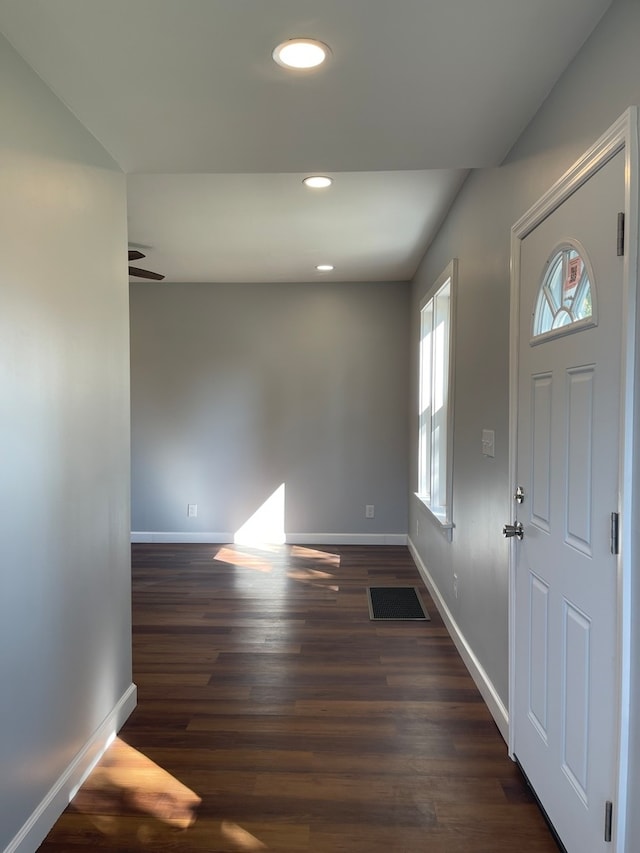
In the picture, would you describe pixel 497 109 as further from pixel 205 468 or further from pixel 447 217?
pixel 205 468

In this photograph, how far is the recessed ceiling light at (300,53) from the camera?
5.41 ft

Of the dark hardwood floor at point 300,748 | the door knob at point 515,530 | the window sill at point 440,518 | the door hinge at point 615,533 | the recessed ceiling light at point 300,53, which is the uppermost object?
the recessed ceiling light at point 300,53

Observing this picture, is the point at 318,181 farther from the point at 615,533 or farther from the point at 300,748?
the point at 300,748

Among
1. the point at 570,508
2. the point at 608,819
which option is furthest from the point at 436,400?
the point at 608,819

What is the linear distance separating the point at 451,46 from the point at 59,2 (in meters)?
1.07

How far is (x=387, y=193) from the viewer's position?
3281mm

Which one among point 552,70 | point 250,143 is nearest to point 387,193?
point 250,143

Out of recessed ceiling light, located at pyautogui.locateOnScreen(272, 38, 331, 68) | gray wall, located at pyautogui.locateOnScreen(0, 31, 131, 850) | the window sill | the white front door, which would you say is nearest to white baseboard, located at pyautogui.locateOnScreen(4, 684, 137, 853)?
gray wall, located at pyautogui.locateOnScreen(0, 31, 131, 850)

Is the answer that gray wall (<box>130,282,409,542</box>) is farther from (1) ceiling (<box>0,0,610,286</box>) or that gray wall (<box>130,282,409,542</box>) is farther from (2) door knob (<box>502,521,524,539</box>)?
(2) door knob (<box>502,521,524,539</box>)

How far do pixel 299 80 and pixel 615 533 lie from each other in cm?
163

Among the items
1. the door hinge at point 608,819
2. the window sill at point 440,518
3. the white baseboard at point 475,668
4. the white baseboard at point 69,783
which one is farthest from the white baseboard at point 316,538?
the door hinge at point 608,819

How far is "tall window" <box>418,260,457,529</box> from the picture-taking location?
3.72 m

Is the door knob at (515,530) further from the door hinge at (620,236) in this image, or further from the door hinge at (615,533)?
the door hinge at (620,236)

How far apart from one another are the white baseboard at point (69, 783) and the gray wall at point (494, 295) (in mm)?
1638
